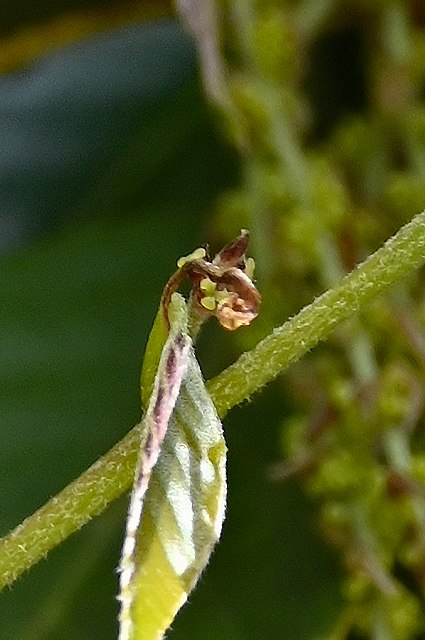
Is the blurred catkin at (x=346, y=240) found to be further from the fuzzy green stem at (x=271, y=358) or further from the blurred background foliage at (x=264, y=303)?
the fuzzy green stem at (x=271, y=358)

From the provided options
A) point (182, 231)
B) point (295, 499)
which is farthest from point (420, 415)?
point (182, 231)

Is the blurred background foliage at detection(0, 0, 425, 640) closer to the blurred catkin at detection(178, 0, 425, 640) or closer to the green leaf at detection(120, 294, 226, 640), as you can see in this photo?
the blurred catkin at detection(178, 0, 425, 640)

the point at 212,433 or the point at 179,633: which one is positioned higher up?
the point at 212,433

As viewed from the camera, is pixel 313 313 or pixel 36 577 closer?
pixel 313 313

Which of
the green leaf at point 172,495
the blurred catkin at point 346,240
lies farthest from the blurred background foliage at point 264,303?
the green leaf at point 172,495

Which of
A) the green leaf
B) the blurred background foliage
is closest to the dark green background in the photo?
the blurred background foliage

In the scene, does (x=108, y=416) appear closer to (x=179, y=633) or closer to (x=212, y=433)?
(x=179, y=633)

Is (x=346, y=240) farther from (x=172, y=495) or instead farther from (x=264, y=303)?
(x=172, y=495)
